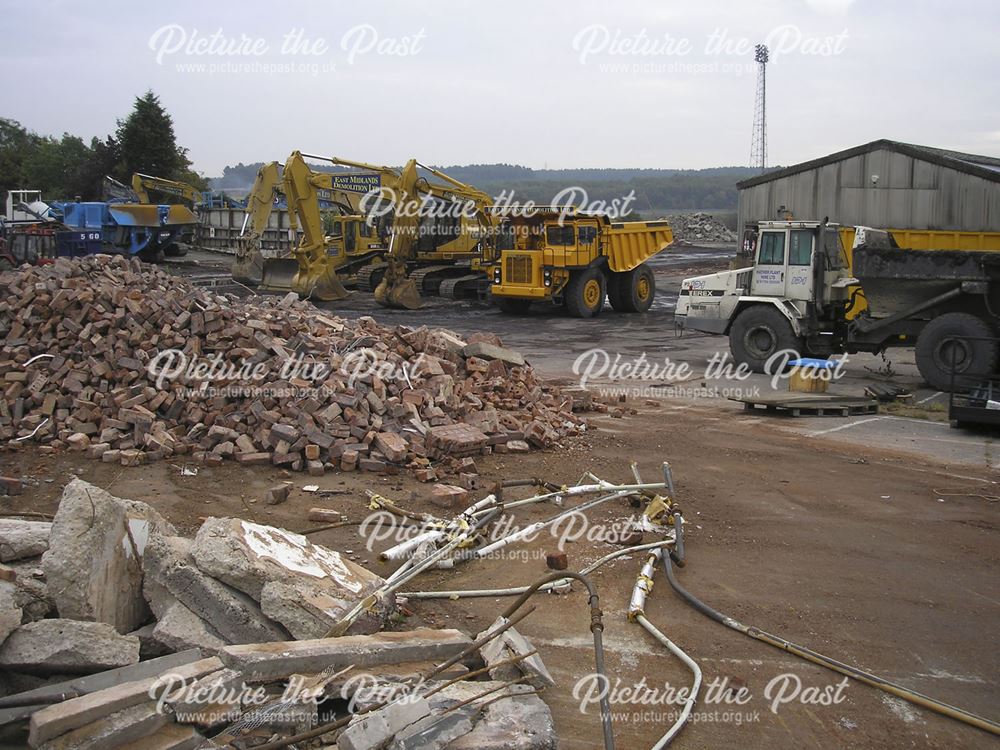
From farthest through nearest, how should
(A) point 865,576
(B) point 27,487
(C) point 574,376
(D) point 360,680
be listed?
(C) point 574,376, (B) point 27,487, (A) point 865,576, (D) point 360,680

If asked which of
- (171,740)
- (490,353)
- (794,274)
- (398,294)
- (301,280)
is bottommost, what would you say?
(171,740)

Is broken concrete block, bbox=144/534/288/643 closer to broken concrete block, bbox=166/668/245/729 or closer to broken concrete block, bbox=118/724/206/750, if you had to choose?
broken concrete block, bbox=166/668/245/729

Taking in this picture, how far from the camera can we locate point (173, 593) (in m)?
5.59

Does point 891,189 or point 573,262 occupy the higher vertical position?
point 891,189

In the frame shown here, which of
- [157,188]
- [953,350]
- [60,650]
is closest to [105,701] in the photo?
[60,650]

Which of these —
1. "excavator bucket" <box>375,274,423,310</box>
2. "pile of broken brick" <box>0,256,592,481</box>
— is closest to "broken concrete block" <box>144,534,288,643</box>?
"pile of broken brick" <box>0,256,592,481</box>

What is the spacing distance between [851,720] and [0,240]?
2800cm

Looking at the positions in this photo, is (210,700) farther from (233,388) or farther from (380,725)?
(233,388)

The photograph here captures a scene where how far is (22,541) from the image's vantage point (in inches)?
231

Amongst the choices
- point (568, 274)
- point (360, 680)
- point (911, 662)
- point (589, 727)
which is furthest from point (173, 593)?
point (568, 274)

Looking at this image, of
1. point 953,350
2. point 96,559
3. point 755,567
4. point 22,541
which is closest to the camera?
point 96,559

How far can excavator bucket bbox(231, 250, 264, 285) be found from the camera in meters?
26.6

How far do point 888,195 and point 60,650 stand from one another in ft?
95.3

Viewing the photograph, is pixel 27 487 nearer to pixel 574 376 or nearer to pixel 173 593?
pixel 173 593
